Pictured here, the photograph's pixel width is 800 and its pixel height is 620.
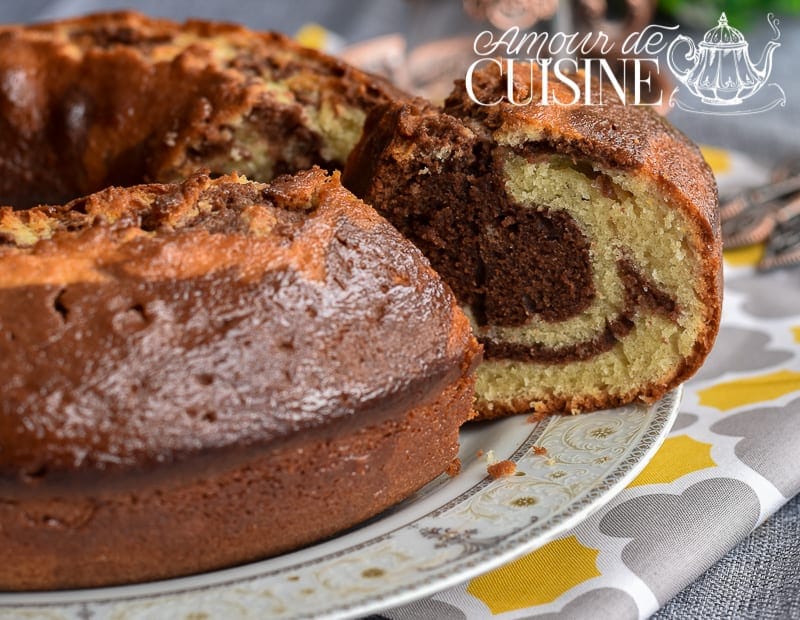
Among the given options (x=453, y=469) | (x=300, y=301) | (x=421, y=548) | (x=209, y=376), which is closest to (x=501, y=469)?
(x=453, y=469)

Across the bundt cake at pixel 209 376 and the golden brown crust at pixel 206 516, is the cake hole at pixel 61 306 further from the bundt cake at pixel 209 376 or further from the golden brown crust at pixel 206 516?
the golden brown crust at pixel 206 516

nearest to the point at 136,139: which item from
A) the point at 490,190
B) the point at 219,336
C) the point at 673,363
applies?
the point at 490,190

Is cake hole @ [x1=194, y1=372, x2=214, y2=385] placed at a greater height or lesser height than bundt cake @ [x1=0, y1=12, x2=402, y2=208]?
lesser

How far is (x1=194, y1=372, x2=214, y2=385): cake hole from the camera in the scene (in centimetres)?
212

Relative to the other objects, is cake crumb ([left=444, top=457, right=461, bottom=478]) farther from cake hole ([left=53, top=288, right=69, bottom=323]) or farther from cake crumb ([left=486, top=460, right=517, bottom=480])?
cake hole ([left=53, top=288, right=69, bottom=323])

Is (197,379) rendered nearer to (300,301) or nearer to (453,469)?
(300,301)

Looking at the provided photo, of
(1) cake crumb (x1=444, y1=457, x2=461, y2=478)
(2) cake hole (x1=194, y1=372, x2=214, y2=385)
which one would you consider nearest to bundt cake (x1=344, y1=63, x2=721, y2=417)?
(1) cake crumb (x1=444, y1=457, x2=461, y2=478)

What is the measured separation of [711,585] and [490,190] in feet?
3.87

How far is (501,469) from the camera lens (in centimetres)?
258

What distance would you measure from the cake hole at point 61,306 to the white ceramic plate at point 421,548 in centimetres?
58

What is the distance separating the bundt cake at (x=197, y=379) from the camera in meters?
2.07

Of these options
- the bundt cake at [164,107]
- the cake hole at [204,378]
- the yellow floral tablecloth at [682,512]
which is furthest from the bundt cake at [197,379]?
the bundt cake at [164,107]

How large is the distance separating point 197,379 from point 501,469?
85cm

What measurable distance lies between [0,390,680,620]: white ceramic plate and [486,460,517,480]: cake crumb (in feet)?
0.06
